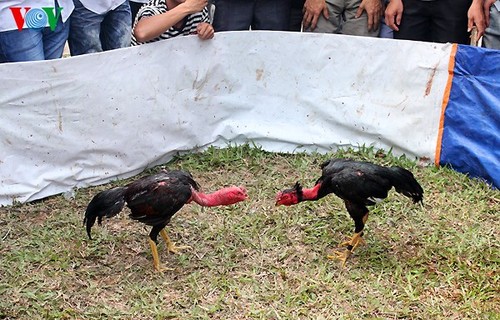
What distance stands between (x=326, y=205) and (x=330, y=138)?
979mm

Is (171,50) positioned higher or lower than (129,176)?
higher

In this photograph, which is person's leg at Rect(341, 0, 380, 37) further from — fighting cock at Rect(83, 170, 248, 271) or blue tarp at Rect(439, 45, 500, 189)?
fighting cock at Rect(83, 170, 248, 271)

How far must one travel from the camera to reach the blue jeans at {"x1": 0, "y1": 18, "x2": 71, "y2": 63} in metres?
4.55

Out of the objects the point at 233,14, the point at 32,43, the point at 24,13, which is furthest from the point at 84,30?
the point at 233,14

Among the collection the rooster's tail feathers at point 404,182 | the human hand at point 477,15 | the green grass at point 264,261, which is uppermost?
the human hand at point 477,15

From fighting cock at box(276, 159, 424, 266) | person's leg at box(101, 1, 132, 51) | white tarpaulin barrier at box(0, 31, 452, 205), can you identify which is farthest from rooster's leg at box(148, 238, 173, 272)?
person's leg at box(101, 1, 132, 51)

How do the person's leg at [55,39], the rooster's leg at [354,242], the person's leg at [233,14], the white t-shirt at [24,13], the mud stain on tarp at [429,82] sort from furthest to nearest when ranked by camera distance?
the person's leg at [233,14], the mud stain on tarp at [429,82], the person's leg at [55,39], the white t-shirt at [24,13], the rooster's leg at [354,242]

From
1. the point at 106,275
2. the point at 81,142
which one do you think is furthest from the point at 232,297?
the point at 81,142

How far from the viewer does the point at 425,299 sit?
368cm

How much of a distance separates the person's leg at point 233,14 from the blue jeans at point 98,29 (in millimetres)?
747

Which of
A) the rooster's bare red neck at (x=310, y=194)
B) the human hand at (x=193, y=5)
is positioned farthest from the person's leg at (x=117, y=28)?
the rooster's bare red neck at (x=310, y=194)

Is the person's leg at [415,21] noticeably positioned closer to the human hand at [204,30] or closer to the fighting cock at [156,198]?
A: the human hand at [204,30]

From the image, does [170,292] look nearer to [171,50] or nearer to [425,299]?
[425,299]

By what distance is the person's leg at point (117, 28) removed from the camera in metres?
5.30
